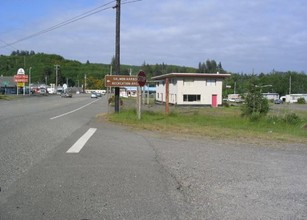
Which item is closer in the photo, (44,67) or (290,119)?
(290,119)

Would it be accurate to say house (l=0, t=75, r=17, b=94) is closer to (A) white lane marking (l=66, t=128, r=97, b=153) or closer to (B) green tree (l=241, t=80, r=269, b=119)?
(B) green tree (l=241, t=80, r=269, b=119)

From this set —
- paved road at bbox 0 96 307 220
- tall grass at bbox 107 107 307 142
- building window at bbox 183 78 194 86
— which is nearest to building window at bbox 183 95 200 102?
building window at bbox 183 78 194 86

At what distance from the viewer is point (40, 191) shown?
6.65m

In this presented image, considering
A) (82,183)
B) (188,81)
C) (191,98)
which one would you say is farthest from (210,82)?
(82,183)

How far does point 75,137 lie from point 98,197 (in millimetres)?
8168

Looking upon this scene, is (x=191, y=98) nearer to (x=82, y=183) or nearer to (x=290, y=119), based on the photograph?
(x=290, y=119)

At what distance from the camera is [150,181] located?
749 centimetres

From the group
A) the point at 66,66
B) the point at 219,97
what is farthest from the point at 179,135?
the point at 66,66

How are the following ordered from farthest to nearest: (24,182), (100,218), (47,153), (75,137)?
(75,137), (47,153), (24,182), (100,218)

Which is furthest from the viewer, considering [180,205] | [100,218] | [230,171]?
[230,171]

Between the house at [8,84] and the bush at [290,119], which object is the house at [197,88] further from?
the house at [8,84]

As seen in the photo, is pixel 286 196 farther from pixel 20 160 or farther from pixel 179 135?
pixel 179 135

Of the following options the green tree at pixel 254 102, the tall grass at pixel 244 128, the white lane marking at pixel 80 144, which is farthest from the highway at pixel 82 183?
A: the green tree at pixel 254 102

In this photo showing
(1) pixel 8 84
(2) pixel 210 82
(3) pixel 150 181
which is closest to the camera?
(3) pixel 150 181
